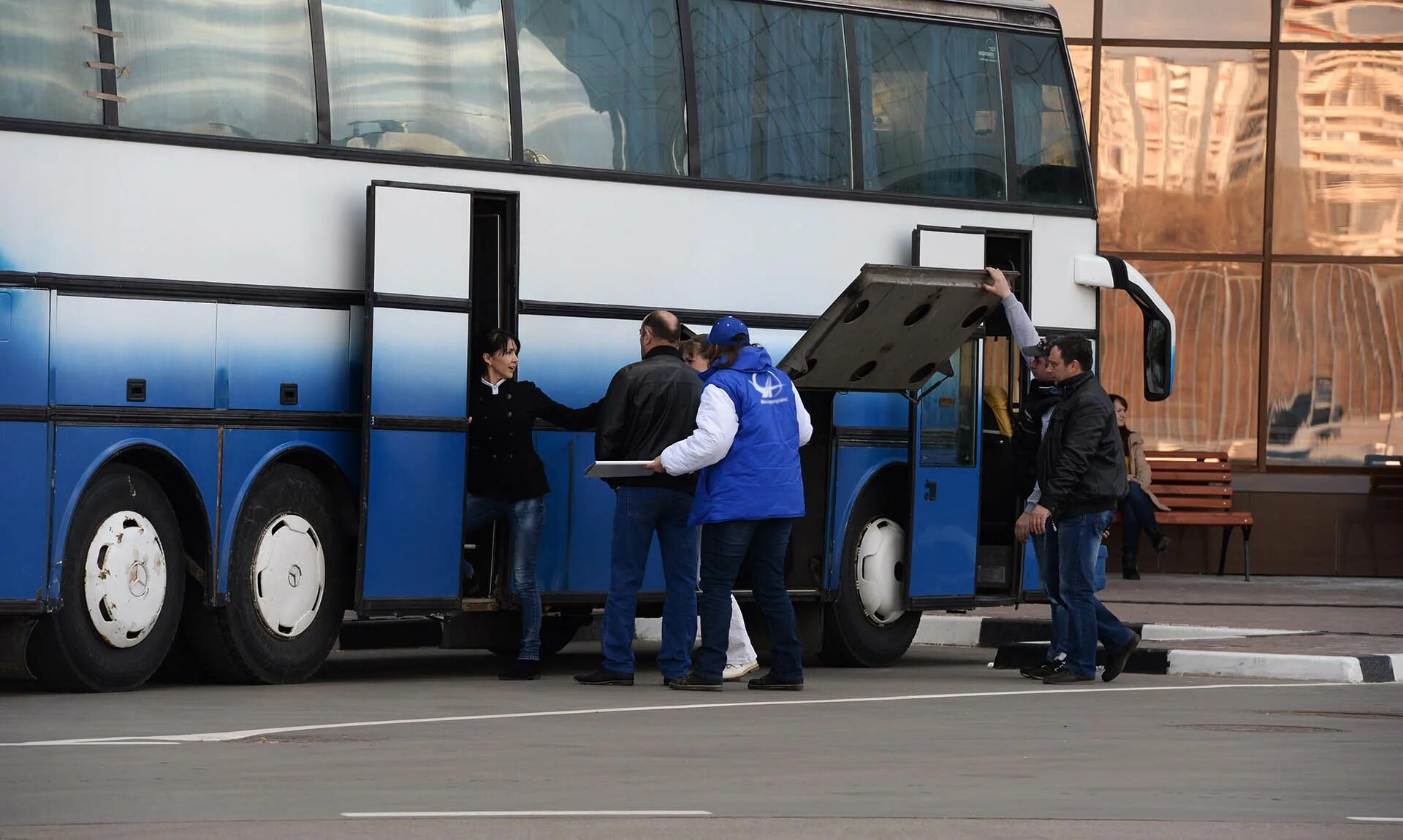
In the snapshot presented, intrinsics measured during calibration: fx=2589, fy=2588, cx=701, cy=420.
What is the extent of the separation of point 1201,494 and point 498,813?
1665 centimetres

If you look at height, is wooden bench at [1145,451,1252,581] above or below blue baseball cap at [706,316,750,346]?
below

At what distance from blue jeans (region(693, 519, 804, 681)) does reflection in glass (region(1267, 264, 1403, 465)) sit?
12632mm

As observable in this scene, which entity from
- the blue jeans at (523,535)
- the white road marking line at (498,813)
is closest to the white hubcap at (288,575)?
the blue jeans at (523,535)

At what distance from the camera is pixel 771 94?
13844 millimetres

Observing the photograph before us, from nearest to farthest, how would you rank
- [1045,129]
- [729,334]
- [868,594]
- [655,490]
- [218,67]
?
[218,67] < [729,334] < [655,490] < [868,594] < [1045,129]

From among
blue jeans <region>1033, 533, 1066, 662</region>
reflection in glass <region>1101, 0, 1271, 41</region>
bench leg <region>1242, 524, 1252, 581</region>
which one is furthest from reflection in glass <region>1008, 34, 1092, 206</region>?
reflection in glass <region>1101, 0, 1271, 41</region>

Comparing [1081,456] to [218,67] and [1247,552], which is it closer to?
[218,67]

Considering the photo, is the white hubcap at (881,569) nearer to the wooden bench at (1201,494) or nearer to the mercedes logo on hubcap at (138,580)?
the mercedes logo on hubcap at (138,580)

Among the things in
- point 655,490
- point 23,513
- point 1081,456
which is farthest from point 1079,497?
point 23,513

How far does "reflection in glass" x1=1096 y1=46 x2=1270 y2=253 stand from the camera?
2416 centimetres

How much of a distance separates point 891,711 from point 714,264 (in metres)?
3.30

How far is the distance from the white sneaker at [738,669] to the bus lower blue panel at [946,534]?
1930mm

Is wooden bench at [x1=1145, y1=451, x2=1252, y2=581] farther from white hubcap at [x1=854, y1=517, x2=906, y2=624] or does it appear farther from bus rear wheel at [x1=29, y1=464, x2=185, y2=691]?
bus rear wheel at [x1=29, y1=464, x2=185, y2=691]

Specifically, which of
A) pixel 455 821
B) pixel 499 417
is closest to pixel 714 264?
pixel 499 417
